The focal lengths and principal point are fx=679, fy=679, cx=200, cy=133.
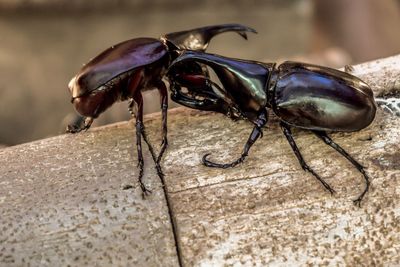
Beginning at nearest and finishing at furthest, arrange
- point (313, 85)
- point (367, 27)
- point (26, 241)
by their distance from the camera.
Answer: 1. point (26, 241)
2. point (313, 85)
3. point (367, 27)

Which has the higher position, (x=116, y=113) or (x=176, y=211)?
(x=176, y=211)

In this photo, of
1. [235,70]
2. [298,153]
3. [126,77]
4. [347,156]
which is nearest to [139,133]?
[126,77]

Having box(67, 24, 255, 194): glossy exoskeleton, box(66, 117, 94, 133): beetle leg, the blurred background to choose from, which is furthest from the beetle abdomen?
the blurred background

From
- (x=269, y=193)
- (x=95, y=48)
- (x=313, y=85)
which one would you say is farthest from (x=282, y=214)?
(x=95, y=48)

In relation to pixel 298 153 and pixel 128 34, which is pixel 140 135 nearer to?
pixel 298 153

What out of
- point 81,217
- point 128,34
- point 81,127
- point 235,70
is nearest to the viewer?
point 81,217

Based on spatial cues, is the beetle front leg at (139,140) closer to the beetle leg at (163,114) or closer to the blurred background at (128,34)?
Answer: the beetle leg at (163,114)

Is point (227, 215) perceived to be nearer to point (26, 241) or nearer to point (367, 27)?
point (26, 241)
